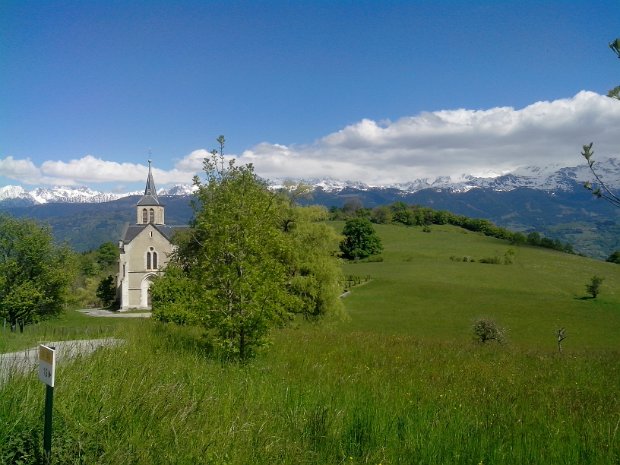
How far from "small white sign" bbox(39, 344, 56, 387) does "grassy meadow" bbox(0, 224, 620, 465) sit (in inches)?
36.6

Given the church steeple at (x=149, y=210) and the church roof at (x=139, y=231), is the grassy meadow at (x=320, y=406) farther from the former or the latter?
the church steeple at (x=149, y=210)

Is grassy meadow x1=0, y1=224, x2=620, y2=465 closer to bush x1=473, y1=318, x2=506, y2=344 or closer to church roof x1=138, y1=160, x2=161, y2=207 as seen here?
bush x1=473, y1=318, x2=506, y2=344

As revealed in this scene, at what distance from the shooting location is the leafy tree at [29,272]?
38.9 metres

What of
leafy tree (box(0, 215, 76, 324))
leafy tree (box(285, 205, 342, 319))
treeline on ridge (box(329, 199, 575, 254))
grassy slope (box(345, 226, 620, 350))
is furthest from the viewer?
treeline on ridge (box(329, 199, 575, 254))

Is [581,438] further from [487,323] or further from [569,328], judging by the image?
[569,328]

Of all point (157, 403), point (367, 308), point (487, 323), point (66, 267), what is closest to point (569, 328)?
point (367, 308)

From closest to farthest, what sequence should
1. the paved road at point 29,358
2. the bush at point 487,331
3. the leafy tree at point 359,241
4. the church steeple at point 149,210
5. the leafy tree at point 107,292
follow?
the paved road at point 29,358, the bush at point 487,331, the church steeple at point 149,210, the leafy tree at point 107,292, the leafy tree at point 359,241

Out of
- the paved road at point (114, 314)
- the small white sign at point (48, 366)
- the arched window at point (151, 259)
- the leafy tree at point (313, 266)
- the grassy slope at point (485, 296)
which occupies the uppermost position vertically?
the small white sign at point (48, 366)

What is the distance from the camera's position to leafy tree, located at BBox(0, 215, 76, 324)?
38.9 meters

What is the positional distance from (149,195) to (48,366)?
81430 mm

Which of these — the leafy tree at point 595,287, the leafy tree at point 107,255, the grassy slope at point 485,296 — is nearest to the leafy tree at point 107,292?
the leafy tree at point 107,255

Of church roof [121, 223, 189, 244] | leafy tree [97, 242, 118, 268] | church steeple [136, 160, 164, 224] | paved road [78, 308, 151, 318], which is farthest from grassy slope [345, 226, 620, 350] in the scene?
leafy tree [97, 242, 118, 268]

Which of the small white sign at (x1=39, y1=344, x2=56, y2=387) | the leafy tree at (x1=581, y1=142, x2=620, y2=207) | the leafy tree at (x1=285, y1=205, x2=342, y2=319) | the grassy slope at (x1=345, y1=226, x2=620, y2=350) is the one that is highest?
the leafy tree at (x1=581, y1=142, x2=620, y2=207)

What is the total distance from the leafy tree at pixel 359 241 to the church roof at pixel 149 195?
4152 cm
